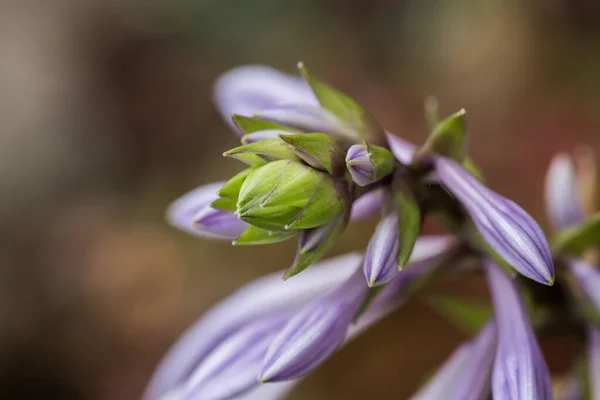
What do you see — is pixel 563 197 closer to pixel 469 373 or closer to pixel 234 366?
pixel 469 373

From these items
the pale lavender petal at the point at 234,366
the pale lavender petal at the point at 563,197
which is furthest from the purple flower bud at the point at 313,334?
the pale lavender petal at the point at 563,197

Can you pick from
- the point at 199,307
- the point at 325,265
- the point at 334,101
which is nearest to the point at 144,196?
the point at 199,307

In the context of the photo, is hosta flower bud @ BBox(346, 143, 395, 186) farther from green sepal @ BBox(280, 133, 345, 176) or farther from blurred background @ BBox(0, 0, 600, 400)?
blurred background @ BBox(0, 0, 600, 400)

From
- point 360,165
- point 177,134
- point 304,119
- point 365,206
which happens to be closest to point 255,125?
point 304,119

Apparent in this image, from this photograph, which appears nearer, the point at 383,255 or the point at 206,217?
the point at 383,255

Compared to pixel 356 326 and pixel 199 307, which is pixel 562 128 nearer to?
pixel 199 307
